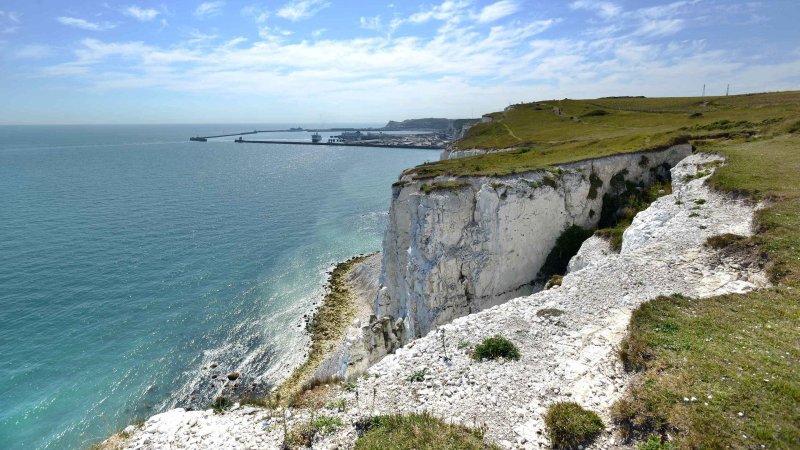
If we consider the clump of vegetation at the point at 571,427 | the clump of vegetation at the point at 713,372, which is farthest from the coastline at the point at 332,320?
the clump of vegetation at the point at 713,372

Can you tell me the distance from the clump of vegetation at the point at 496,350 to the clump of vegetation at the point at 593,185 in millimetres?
22192

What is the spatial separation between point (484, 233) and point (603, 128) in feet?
118

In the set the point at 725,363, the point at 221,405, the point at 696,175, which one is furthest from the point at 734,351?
the point at 696,175

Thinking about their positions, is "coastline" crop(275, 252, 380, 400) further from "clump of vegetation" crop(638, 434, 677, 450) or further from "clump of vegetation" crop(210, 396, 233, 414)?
"clump of vegetation" crop(638, 434, 677, 450)

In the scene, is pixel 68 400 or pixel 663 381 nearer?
pixel 663 381

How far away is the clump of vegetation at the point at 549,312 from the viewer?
14062 mm

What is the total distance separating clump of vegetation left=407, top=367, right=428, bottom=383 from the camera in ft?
38.6

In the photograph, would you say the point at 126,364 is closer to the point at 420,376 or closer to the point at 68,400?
the point at 68,400

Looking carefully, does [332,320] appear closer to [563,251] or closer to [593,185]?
[563,251]

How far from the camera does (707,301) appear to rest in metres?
12.9

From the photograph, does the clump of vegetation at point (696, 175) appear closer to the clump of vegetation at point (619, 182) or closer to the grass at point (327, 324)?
the clump of vegetation at point (619, 182)

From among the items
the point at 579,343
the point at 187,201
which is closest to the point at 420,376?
the point at 579,343

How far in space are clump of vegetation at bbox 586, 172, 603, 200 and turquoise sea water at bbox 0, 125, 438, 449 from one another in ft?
93.2

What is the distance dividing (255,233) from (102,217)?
26.4m
